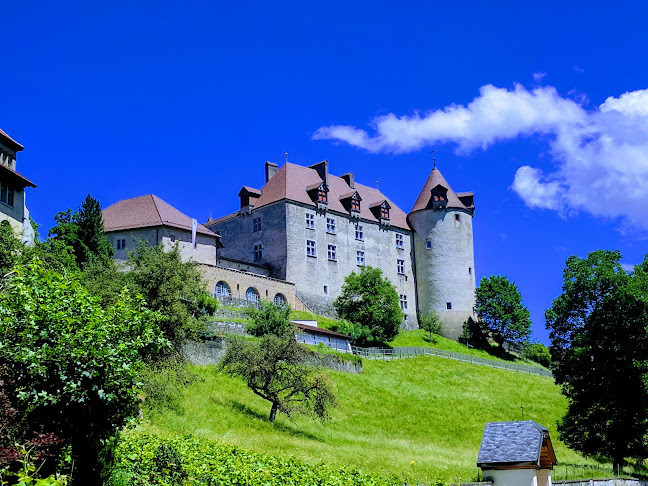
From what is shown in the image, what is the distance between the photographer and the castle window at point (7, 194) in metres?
42.7

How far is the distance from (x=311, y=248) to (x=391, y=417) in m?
34.0

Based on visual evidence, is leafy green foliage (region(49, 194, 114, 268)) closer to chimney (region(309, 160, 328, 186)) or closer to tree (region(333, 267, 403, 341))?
tree (region(333, 267, 403, 341))

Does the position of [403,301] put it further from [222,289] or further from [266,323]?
[266,323]

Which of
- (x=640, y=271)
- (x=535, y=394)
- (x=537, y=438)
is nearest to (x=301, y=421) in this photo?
(x=537, y=438)

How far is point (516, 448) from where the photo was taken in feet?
84.2

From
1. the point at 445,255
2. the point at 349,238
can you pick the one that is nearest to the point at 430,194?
the point at 445,255

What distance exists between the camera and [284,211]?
246 feet

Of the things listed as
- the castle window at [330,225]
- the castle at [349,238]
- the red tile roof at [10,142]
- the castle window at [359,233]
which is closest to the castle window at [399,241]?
the castle at [349,238]

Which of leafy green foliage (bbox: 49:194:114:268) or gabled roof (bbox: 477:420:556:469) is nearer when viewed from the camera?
gabled roof (bbox: 477:420:556:469)

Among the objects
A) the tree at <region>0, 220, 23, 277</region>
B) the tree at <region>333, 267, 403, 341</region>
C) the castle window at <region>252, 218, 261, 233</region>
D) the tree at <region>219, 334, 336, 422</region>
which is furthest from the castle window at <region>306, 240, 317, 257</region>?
the tree at <region>0, 220, 23, 277</region>

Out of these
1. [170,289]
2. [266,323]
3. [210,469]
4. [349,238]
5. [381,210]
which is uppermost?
[381,210]

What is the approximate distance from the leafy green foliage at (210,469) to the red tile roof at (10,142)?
29.5 metres

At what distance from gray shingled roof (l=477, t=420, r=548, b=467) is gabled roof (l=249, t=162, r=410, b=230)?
166 feet

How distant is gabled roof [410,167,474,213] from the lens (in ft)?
287
